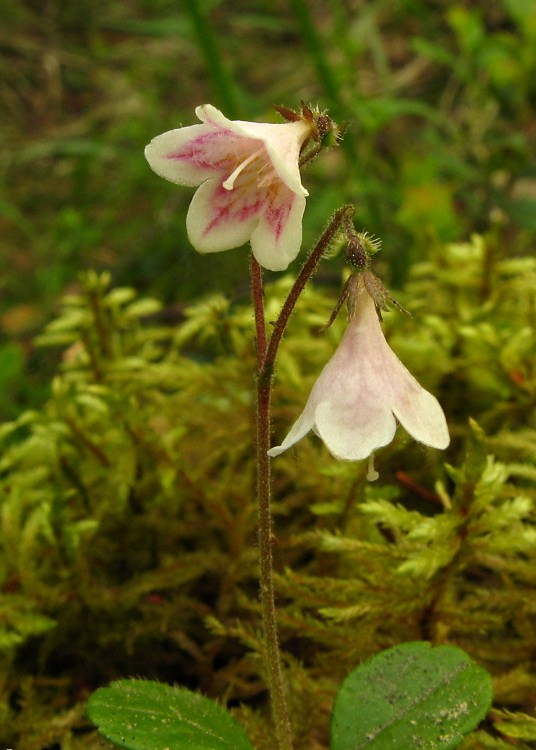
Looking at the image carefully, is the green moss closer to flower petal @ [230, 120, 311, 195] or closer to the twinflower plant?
the twinflower plant

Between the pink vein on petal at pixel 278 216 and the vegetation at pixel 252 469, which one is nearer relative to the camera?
the pink vein on petal at pixel 278 216

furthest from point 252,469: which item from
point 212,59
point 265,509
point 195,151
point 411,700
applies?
point 212,59

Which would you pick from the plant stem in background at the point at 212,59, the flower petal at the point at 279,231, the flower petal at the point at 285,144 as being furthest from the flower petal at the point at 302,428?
the plant stem in background at the point at 212,59

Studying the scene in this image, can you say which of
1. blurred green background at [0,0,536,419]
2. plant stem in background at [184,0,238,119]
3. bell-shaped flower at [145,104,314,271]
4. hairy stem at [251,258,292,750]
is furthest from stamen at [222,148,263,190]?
plant stem in background at [184,0,238,119]

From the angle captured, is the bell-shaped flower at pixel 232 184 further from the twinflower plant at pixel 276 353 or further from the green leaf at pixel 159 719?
the green leaf at pixel 159 719

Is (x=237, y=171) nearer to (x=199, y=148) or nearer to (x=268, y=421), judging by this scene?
(x=199, y=148)

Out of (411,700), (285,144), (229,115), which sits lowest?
(411,700)
